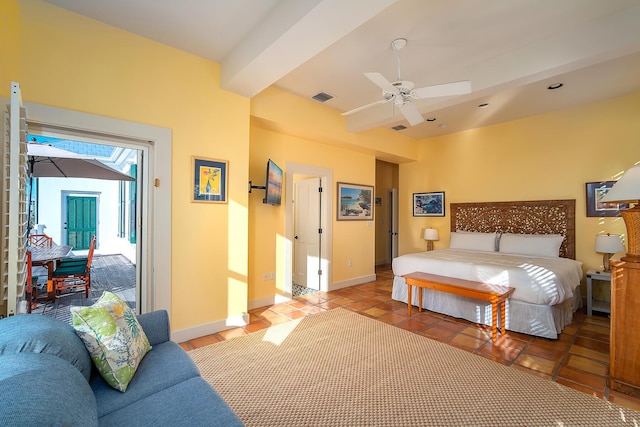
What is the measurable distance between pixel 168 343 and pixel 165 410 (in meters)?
0.74

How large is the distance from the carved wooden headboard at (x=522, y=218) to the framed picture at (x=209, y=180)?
4.57 meters

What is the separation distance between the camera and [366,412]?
1858 millimetres

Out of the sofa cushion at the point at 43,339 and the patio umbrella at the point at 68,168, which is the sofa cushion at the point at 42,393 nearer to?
the sofa cushion at the point at 43,339

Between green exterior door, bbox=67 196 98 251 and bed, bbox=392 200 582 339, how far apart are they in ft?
29.3

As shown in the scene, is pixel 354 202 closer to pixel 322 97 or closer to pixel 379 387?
pixel 322 97

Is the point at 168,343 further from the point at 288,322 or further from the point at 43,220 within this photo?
the point at 43,220

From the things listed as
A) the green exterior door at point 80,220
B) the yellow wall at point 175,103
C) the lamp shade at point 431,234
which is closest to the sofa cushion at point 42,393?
the yellow wall at point 175,103

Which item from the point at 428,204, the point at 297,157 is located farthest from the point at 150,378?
the point at 428,204

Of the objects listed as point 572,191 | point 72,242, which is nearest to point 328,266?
point 572,191

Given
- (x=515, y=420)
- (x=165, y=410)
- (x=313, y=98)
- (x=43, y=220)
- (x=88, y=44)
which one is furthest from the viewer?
(x=43, y=220)

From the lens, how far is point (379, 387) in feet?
7.02

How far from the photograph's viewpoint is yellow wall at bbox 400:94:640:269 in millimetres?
3988

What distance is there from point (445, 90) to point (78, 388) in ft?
10.1

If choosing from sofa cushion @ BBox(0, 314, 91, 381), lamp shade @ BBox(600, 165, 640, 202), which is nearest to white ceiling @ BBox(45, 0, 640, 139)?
lamp shade @ BBox(600, 165, 640, 202)
